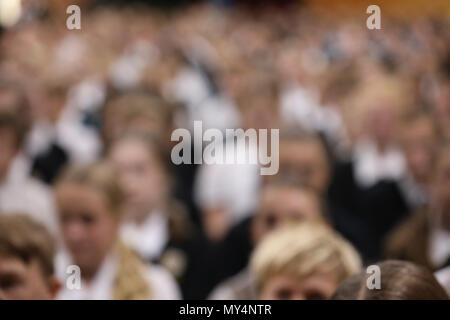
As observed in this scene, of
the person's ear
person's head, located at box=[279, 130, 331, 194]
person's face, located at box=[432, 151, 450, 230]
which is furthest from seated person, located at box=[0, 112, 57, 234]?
person's face, located at box=[432, 151, 450, 230]

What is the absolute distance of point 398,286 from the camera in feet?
5.12

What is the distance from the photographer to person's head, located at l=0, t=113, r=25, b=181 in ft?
11.3

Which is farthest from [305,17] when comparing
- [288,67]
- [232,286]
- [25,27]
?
[232,286]

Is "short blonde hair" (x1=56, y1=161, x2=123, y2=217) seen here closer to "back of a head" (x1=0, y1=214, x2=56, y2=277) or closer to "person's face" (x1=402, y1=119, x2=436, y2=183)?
"back of a head" (x1=0, y1=214, x2=56, y2=277)

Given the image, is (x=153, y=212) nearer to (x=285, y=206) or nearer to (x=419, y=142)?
(x=285, y=206)

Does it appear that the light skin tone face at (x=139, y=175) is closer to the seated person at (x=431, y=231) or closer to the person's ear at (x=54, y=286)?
the seated person at (x=431, y=231)

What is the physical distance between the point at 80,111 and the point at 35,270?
448cm

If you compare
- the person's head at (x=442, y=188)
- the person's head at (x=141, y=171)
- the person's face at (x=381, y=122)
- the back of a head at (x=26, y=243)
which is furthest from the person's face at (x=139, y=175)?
the back of a head at (x=26, y=243)

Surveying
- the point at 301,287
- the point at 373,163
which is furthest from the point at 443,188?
the point at 373,163

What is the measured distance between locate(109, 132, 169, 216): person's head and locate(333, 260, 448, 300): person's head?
6.89ft

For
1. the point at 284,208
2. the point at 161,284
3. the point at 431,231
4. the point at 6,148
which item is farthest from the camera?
the point at 6,148

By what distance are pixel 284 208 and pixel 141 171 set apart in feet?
3.15

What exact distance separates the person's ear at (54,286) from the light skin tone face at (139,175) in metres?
1.76
